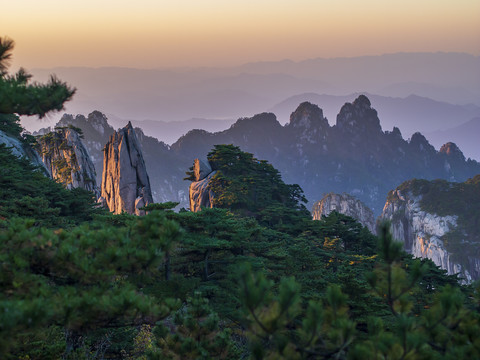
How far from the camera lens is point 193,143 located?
194m

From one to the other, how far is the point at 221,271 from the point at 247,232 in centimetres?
187

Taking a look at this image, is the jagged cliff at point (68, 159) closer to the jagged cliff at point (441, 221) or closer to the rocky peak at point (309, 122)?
the jagged cliff at point (441, 221)

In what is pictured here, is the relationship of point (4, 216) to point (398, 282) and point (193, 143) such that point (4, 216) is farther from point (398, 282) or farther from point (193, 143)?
point (193, 143)

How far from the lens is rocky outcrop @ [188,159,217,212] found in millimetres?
38188

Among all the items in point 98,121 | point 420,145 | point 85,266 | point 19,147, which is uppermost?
point 420,145

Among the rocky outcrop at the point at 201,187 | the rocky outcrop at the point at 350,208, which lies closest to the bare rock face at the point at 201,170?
the rocky outcrop at the point at 201,187

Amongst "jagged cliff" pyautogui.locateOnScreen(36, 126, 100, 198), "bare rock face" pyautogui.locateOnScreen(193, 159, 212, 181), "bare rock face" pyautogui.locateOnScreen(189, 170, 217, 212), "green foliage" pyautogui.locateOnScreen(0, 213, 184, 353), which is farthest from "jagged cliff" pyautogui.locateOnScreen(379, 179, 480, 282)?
"green foliage" pyautogui.locateOnScreen(0, 213, 184, 353)

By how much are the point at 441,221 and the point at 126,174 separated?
57.7 meters

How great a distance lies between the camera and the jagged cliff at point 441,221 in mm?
64562

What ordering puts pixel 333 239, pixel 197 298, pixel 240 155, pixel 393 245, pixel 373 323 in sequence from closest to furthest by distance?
pixel 393 245 → pixel 373 323 → pixel 197 298 → pixel 333 239 → pixel 240 155

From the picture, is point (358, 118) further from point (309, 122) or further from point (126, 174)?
point (126, 174)

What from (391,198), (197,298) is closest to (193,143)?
(391,198)

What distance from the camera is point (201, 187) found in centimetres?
3934

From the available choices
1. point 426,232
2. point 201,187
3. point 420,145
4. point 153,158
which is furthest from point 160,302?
point 420,145
